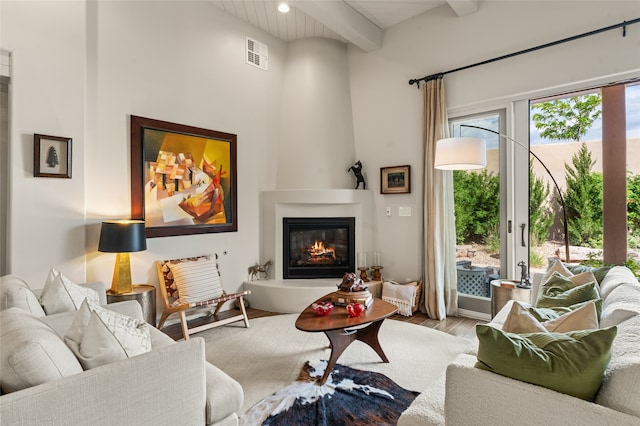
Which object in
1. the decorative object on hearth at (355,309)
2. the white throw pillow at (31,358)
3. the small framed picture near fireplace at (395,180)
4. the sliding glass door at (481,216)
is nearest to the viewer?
the white throw pillow at (31,358)

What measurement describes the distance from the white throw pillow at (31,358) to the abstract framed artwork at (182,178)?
2.24 metres

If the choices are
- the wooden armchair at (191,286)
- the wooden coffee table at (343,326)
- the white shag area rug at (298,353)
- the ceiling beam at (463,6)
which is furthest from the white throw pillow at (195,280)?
the ceiling beam at (463,6)

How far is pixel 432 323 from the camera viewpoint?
374 centimetres

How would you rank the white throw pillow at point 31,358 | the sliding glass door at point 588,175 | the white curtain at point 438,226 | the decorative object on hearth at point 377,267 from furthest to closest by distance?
1. the decorative object on hearth at point 377,267
2. the white curtain at point 438,226
3. the sliding glass door at point 588,175
4. the white throw pillow at point 31,358

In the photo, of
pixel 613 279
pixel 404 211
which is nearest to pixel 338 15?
pixel 404 211

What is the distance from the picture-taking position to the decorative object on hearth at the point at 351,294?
274 cm

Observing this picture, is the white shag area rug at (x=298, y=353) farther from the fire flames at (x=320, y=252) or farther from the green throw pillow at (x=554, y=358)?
the green throw pillow at (x=554, y=358)

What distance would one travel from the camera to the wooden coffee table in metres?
2.39

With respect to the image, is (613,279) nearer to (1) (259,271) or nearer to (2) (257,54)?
(1) (259,271)

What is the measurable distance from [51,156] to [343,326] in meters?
2.65

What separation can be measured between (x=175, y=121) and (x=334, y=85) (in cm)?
214

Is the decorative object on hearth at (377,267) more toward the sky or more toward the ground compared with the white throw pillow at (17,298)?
more toward the ground

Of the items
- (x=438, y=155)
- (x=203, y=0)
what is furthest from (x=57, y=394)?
(x=203, y=0)

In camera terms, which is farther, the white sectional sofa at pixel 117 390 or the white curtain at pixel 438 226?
the white curtain at pixel 438 226
